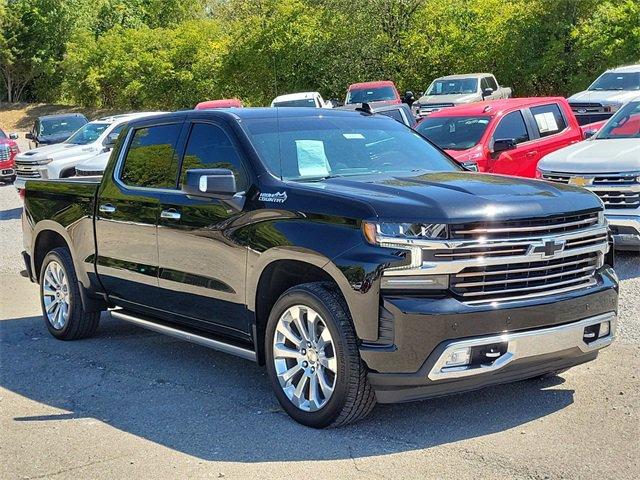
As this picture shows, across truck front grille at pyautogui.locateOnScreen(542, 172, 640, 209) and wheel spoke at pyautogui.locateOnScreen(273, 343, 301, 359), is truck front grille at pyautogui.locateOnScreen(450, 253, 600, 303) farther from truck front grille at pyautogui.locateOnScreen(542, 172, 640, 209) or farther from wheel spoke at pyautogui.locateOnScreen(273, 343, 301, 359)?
truck front grille at pyautogui.locateOnScreen(542, 172, 640, 209)

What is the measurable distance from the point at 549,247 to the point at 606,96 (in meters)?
16.8

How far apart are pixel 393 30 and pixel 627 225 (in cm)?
2830

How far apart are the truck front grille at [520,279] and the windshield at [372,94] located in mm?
21703

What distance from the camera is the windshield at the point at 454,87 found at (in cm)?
2664

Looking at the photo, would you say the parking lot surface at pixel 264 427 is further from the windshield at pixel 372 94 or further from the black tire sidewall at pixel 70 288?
the windshield at pixel 372 94

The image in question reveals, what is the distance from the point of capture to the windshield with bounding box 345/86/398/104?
27.0 metres

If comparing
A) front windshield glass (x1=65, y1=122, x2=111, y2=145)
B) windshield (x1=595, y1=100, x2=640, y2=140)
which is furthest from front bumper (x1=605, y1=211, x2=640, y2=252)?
front windshield glass (x1=65, y1=122, x2=111, y2=145)

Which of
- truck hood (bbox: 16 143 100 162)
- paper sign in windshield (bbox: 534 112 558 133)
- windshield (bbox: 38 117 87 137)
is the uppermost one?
paper sign in windshield (bbox: 534 112 558 133)

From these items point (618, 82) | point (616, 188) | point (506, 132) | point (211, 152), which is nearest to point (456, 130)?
point (506, 132)

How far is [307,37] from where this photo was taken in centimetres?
3825

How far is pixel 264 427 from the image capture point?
5578mm

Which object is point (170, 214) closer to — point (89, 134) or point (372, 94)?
point (89, 134)

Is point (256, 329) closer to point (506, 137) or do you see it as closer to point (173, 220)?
point (173, 220)

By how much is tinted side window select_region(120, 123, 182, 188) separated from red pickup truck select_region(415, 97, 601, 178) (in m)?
6.08
